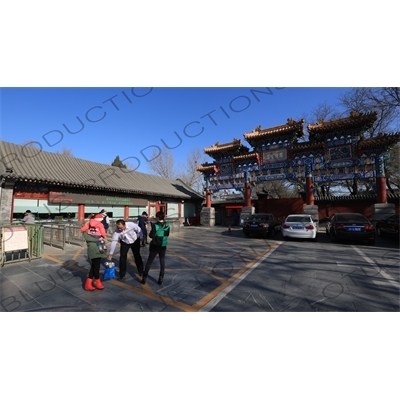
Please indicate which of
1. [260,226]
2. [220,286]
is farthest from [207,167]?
[220,286]

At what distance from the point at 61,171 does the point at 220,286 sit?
13.6m

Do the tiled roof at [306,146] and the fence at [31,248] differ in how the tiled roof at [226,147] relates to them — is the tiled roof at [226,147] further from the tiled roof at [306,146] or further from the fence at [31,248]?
the fence at [31,248]

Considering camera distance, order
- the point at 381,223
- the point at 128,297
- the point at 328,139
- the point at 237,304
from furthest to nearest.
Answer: the point at 328,139
the point at 381,223
the point at 128,297
the point at 237,304

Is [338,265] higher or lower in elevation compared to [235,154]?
lower

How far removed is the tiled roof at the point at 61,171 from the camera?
11086 millimetres

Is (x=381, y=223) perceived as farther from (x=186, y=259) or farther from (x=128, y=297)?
(x=128, y=297)

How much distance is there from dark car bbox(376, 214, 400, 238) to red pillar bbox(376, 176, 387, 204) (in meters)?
2.44

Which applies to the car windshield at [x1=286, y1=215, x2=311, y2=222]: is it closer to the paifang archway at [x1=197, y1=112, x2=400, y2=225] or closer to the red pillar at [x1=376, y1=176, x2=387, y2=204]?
the paifang archway at [x1=197, y1=112, x2=400, y2=225]

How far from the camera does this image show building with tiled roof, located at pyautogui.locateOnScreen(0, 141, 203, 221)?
34.9 feet

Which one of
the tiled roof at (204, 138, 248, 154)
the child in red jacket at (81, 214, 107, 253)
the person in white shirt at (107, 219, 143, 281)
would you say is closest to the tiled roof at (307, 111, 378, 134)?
the tiled roof at (204, 138, 248, 154)

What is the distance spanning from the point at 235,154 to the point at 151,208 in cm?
932

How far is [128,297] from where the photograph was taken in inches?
141

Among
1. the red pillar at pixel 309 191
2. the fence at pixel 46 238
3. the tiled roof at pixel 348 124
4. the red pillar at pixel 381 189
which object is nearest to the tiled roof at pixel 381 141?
the tiled roof at pixel 348 124

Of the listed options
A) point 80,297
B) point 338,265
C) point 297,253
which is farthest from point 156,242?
point 297,253
